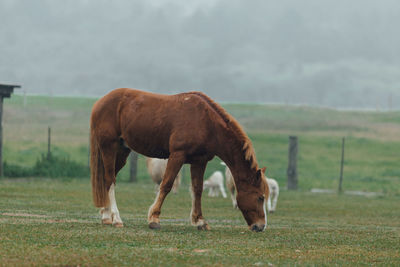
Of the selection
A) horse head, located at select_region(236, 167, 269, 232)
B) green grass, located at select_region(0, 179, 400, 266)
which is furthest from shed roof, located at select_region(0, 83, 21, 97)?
horse head, located at select_region(236, 167, 269, 232)

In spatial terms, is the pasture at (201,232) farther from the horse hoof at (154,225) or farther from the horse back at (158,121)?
the horse back at (158,121)

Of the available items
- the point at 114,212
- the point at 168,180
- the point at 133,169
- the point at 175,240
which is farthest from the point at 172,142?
the point at 133,169

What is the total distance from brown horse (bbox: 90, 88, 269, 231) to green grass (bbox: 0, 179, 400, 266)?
0.39 m

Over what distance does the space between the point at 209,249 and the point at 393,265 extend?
196 cm

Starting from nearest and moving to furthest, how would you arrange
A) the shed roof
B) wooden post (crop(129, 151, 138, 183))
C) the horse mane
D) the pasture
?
the pasture
the horse mane
the shed roof
wooden post (crop(129, 151, 138, 183))

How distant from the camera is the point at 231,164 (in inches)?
388

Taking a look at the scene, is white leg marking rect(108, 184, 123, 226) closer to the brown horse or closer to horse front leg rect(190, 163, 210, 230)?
the brown horse

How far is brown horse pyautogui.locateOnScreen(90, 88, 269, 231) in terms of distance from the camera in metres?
9.69

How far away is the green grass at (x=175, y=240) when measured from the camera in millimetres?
6762

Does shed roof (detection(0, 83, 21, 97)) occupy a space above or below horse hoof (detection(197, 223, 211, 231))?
above

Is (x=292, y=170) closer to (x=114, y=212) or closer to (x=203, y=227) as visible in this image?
(x=203, y=227)

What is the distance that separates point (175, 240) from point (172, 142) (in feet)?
5.94

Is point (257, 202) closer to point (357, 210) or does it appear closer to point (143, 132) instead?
point (143, 132)

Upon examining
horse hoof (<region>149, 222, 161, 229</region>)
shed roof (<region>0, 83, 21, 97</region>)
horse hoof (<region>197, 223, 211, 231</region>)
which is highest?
shed roof (<region>0, 83, 21, 97</region>)
